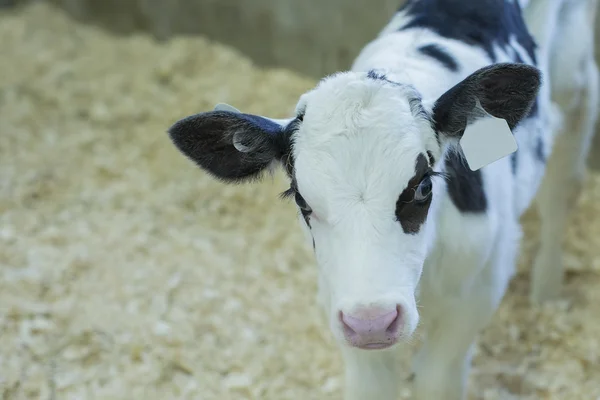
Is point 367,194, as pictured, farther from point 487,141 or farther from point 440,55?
point 440,55

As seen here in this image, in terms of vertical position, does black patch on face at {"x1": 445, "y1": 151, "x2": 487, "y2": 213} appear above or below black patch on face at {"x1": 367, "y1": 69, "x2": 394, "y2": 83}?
below

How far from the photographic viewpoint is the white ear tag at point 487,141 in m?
1.79

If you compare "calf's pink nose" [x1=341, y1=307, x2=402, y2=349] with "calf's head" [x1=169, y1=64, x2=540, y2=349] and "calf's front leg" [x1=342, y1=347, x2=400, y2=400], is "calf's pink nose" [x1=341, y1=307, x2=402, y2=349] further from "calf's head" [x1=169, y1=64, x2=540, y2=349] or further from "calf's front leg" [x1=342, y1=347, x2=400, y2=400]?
"calf's front leg" [x1=342, y1=347, x2=400, y2=400]

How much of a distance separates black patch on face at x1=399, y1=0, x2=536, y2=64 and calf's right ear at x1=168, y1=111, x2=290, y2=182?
793mm

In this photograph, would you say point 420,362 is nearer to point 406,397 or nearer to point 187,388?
point 406,397

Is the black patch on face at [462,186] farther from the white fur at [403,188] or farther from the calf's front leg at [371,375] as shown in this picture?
the calf's front leg at [371,375]

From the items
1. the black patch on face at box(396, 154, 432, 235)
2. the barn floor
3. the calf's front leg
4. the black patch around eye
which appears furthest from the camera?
the barn floor

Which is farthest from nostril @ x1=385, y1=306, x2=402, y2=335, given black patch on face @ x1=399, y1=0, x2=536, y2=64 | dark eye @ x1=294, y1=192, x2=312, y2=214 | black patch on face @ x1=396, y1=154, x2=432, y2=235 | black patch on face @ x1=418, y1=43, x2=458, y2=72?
black patch on face @ x1=399, y1=0, x2=536, y2=64

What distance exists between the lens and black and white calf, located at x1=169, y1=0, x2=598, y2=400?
1682 mm

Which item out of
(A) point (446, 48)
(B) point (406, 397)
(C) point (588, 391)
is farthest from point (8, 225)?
(C) point (588, 391)

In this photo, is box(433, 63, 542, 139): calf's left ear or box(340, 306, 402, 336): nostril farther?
box(433, 63, 542, 139): calf's left ear

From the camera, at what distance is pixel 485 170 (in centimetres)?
215

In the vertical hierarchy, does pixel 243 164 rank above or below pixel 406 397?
above

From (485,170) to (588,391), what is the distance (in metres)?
1.21
